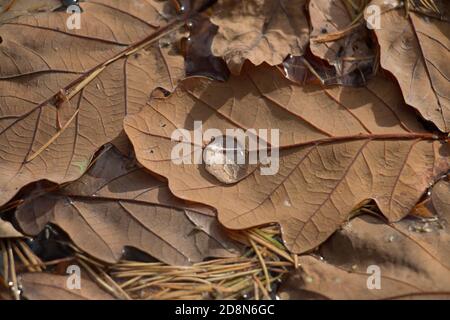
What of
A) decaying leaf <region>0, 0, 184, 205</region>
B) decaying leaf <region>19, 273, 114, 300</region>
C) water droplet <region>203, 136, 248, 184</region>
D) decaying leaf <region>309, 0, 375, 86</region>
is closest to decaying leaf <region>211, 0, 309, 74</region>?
decaying leaf <region>309, 0, 375, 86</region>

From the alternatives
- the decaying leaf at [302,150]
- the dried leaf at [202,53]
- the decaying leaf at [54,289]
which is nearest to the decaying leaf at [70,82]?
the dried leaf at [202,53]

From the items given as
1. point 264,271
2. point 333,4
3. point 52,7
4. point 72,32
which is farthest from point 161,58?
point 264,271

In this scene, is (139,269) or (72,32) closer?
(139,269)

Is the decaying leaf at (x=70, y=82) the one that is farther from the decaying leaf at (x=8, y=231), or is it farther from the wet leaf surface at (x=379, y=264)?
the wet leaf surface at (x=379, y=264)

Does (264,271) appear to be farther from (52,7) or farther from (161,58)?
(52,7)

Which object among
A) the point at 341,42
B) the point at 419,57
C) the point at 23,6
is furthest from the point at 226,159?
the point at 23,6

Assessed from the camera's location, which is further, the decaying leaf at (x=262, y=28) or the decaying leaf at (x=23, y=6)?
the decaying leaf at (x=23, y=6)
